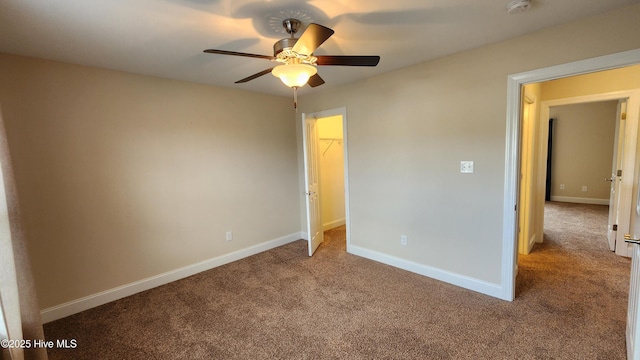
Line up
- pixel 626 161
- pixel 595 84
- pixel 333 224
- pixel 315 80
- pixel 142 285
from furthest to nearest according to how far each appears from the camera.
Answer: pixel 333 224 < pixel 595 84 < pixel 626 161 < pixel 142 285 < pixel 315 80

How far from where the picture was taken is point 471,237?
2.77m

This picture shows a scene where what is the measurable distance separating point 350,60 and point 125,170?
2600 millimetres

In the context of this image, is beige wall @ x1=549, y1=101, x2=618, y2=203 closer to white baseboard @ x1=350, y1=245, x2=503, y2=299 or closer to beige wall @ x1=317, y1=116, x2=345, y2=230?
beige wall @ x1=317, y1=116, x2=345, y2=230

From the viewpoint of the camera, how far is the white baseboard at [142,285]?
2.54 meters

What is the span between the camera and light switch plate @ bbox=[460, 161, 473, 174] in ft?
8.83

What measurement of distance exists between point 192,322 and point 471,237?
9.21 ft

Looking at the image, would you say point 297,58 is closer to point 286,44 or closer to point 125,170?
point 286,44

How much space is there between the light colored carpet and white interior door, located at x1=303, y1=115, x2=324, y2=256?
0.57 meters

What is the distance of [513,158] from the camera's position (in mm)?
2420

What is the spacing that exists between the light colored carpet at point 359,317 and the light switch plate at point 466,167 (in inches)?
48.5

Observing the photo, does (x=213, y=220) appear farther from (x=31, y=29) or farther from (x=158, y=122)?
(x=31, y=29)

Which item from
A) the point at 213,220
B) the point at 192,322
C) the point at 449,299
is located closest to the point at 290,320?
the point at 192,322

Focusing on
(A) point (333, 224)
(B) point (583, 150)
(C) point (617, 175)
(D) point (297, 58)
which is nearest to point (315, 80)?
(D) point (297, 58)

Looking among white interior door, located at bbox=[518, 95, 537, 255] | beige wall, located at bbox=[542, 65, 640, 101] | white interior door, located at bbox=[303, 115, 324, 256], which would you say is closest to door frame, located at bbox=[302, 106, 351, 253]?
white interior door, located at bbox=[303, 115, 324, 256]
